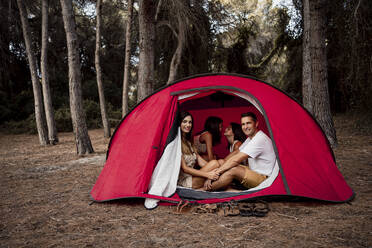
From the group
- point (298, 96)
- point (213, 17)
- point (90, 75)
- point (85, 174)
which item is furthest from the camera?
point (90, 75)

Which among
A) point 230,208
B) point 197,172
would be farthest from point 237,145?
point 230,208

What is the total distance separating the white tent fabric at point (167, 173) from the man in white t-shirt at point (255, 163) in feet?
1.53

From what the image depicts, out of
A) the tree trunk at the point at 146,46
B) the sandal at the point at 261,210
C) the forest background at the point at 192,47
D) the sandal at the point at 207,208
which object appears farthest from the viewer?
the forest background at the point at 192,47

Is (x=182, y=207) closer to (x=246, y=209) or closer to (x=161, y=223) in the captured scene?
(x=161, y=223)

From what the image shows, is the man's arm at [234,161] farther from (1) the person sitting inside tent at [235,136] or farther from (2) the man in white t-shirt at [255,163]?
(1) the person sitting inside tent at [235,136]

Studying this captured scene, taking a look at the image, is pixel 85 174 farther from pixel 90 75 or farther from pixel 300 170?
pixel 90 75

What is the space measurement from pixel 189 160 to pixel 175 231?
1.23 m

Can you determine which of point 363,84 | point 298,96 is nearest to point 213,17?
point 298,96

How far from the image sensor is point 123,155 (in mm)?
3453

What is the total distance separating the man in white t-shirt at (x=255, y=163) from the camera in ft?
10.8

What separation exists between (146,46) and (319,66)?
3.86 m

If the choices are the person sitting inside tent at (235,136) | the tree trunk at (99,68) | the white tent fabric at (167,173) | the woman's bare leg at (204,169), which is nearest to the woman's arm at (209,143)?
the person sitting inside tent at (235,136)

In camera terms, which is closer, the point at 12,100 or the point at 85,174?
the point at 85,174

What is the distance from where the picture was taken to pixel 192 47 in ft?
37.6
